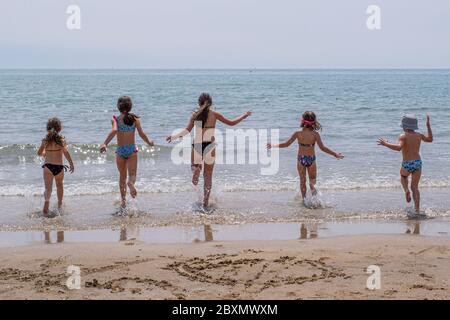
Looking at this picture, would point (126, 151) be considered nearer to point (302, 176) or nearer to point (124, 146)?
point (124, 146)

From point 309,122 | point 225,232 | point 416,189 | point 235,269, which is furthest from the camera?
point 309,122

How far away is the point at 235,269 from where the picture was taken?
5543mm

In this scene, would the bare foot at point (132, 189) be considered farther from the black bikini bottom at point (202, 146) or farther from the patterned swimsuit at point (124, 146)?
the black bikini bottom at point (202, 146)

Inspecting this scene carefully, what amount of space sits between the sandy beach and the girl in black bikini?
2.41 metres

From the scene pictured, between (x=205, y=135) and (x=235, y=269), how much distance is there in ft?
12.0

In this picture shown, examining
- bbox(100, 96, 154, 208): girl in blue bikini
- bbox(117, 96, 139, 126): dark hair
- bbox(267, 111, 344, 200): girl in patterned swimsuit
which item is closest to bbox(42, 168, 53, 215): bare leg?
bbox(100, 96, 154, 208): girl in blue bikini

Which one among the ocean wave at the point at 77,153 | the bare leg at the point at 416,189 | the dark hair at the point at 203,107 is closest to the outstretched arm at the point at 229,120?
the dark hair at the point at 203,107

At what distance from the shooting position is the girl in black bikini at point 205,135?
8766 millimetres

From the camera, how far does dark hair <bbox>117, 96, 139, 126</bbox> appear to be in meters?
8.45

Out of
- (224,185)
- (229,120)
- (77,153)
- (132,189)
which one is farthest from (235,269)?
(77,153)

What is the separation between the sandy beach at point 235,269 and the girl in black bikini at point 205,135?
2.41 m

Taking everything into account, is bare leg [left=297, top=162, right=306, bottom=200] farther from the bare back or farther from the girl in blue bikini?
the girl in blue bikini
